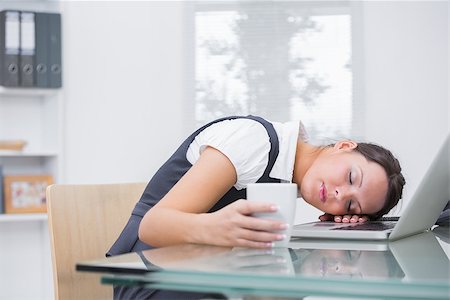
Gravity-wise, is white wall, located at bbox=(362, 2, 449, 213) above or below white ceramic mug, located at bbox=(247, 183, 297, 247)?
above

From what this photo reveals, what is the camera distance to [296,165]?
1457 mm

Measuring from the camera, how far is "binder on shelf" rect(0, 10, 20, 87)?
3625mm

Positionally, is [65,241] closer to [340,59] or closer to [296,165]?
[296,165]

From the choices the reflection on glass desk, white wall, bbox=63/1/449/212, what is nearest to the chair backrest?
the reflection on glass desk

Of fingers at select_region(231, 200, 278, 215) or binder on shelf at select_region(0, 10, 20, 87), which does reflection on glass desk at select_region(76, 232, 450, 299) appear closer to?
fingers at select_region(231, 200, 278, 215)

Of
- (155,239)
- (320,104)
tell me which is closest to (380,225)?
(155,239)

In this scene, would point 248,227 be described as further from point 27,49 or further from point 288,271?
point 27,49

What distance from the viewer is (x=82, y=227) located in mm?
1743

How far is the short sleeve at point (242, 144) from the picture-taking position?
4.21 feet

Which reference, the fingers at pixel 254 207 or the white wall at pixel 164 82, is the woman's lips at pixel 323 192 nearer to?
the fingers at pixel 254 207

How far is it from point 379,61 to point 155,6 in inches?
49.9

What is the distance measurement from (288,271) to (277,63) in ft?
10.6

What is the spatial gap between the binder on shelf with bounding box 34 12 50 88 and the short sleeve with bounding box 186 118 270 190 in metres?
2.49

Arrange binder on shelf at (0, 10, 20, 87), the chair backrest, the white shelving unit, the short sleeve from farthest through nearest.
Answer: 1. the white shelving unit
2. binder on shelf at (0, 10, 20, 87)
3. the chair backrest
4. the short sleeve
